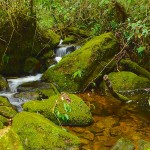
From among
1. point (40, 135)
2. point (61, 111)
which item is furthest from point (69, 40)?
point (40, 135)

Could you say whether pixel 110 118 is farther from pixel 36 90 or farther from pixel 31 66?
pixel 31 66

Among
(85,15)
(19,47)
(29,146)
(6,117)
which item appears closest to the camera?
(29,146)

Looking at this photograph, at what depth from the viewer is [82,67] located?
839cm

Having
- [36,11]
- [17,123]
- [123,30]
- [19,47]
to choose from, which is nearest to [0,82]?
[19,47]

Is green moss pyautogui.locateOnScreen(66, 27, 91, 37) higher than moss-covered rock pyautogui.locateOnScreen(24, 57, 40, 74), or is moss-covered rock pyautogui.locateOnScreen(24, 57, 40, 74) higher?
green moss pyautogui.locateOnScreen(66, 27, 91, 37)

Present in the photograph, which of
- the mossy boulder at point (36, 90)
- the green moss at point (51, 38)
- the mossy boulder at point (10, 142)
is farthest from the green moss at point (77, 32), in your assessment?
the mossy boulder at point (10, 142)

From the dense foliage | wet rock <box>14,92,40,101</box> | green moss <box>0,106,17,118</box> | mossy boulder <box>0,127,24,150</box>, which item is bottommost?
wet rock <box>14,92,40,101</box>

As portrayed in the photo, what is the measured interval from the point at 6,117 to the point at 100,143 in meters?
1.79

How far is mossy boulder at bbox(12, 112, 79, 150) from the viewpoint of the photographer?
15.3 feet

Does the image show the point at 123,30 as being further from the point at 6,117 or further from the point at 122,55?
the point at 6,117

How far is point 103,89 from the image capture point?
26.8ft

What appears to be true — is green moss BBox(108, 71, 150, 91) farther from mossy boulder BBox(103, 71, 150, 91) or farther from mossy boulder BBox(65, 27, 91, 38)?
mossy boulder BBox(65, 27, 91, 38)

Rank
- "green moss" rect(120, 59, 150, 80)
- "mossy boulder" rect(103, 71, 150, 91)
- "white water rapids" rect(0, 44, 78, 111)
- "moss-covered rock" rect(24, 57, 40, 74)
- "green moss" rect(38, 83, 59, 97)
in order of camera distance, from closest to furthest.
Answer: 1. "white water rapids" rect(0, 44, 78, 111)
2. "green moss" rect(38, 83, 59, 97)
3. "mossy boulder" rect(103, 71, 150, 91)
4. "green moss" rect(120, 59, 150, 80)
5. "moss-covered rock" rect(24, 57, 40, 74)

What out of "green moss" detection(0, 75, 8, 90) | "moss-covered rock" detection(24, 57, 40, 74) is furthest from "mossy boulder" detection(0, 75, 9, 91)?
"moss-covered rock" detection(24, 57, 40, 74)
